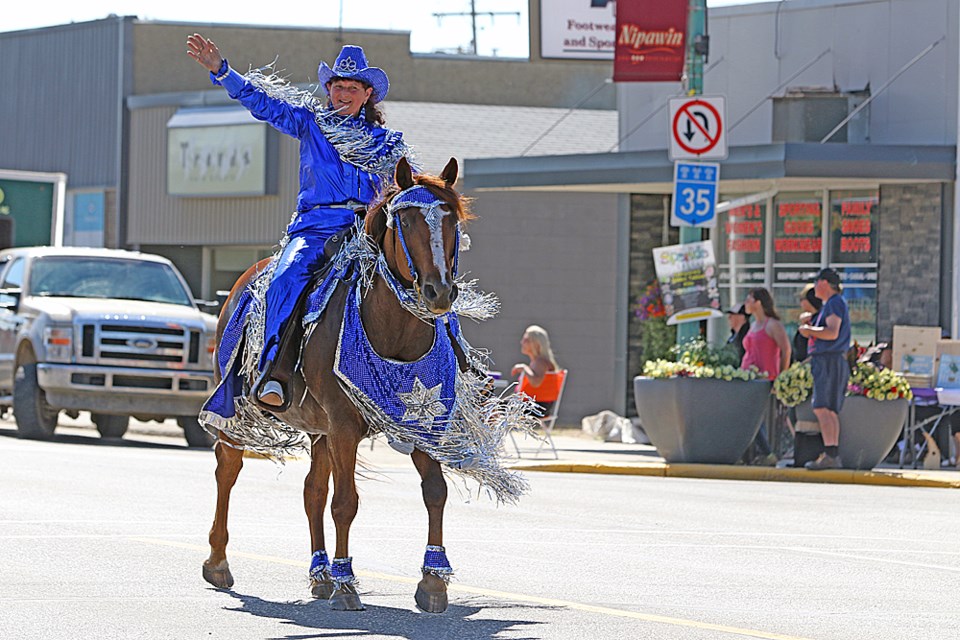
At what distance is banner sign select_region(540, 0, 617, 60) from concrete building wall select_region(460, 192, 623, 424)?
3.38 m

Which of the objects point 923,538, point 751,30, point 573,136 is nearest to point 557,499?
point 923,538

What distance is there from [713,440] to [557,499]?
4152mm

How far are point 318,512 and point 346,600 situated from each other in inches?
26.5

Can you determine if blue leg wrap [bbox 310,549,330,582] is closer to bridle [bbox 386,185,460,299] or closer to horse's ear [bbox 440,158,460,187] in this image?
bridle [bbox 386,185,460,299]

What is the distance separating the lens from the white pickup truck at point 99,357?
19.7 meters

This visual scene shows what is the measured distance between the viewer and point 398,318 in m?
8.41

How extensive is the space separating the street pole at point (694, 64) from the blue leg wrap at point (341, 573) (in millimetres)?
12696

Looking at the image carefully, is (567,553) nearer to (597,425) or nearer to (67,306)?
(67,306)

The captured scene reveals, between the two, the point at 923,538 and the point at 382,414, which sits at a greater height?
the point at 382,414

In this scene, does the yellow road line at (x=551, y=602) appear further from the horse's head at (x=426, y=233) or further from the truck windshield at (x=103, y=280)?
the truck windshield at (x=103, y=280)

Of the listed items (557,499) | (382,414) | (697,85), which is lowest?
(557,499)

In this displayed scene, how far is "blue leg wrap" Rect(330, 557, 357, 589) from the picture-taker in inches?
326

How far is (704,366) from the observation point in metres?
18.5

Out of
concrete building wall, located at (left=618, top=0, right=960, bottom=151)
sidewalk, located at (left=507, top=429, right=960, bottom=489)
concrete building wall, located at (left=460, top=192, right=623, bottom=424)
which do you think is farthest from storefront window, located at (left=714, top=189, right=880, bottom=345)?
sidewalk, located at (left=507, top=429, right=960, bottom=489)
